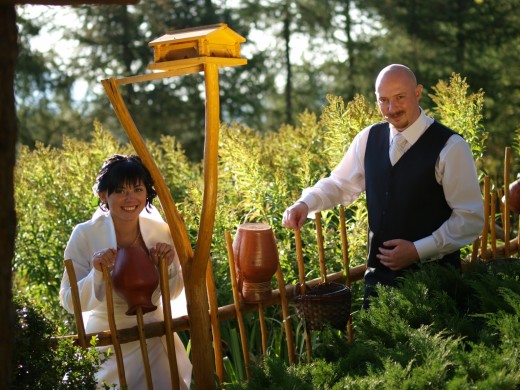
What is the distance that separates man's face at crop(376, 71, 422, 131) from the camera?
11.7ft

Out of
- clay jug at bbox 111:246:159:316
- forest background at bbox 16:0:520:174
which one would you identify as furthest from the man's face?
forest background at bbox 16:0:520:174

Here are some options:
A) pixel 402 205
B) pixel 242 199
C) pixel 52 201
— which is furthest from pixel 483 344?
pixel 52 201

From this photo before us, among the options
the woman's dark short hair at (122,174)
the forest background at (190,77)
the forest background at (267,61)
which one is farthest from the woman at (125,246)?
the forest background at (190,77)

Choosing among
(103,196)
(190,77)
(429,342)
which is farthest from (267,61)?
(429,342)

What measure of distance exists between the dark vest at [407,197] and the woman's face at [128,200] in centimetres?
107

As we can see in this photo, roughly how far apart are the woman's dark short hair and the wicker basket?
0.80m

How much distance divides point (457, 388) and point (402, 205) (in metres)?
1.47

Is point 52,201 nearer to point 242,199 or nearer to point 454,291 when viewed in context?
point 242,199

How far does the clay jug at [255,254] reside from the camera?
3338 mm

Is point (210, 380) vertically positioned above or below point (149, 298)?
below

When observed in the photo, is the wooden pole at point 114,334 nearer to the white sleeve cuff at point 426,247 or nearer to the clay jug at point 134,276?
the clay jug at point 134,276

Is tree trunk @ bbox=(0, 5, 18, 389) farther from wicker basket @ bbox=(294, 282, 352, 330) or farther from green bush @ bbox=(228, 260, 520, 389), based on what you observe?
wicker basket @ bbox=(294, 282, 352, 330)

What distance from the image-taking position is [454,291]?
317 cm

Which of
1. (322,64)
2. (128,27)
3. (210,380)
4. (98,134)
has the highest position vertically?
(128,27)
